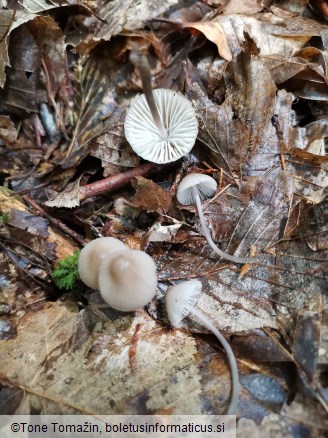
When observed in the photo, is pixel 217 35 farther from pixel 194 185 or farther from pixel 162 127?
pixel 194 185

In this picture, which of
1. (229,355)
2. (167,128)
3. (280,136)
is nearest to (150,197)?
(167,128)

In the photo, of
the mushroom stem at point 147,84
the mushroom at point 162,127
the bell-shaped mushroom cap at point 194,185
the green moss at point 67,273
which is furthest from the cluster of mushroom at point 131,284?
the mushroom stem at point 147,84

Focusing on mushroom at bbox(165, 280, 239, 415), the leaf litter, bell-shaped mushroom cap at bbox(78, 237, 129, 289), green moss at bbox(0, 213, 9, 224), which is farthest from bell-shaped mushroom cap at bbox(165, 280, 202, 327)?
green moss at bbox(0, 213, 9, 224)

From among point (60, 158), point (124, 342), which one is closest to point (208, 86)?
point (60, 158)

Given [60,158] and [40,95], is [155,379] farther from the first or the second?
[40,95]

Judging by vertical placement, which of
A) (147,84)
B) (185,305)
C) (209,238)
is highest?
(147,84)
